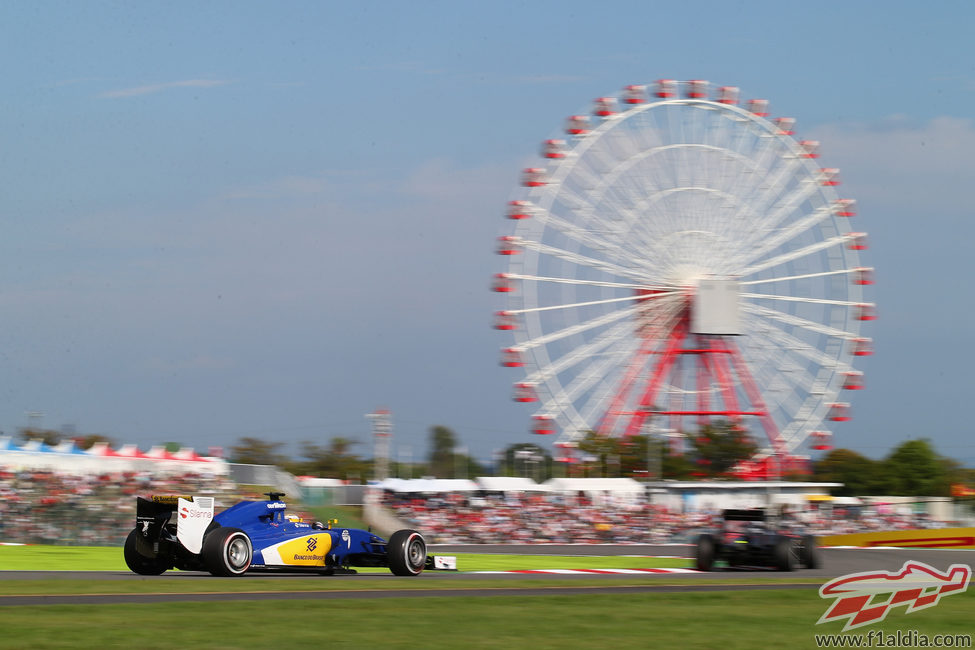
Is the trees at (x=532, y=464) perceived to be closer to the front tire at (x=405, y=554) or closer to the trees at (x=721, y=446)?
the trees at (x=721, y=446)

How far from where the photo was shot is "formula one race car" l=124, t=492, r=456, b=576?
53.0 ft

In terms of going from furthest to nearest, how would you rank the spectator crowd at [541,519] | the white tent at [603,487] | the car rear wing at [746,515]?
the white tent at [603,487]
the spectator crowd at [541,519]
the car rear wing at [746,515]

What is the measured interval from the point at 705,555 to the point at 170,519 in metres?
10.5

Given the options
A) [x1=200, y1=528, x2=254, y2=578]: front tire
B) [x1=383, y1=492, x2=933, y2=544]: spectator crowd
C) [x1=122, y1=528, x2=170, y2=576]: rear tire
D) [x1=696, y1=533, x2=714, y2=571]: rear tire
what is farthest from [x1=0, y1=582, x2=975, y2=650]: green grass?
[x1=383, y1=492, x2=933, y2=544]: spectator crowd

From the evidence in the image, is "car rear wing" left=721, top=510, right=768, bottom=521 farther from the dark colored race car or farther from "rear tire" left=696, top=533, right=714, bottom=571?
"rear tire" left=696, top=533, right=714, bottom=571

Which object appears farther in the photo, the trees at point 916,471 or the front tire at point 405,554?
the trees at point 916,471

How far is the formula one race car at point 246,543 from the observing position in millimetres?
16156

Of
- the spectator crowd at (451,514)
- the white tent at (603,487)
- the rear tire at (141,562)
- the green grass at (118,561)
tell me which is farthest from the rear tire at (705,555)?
the white tent at (603,487)

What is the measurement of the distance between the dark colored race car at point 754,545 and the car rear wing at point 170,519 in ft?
33.2

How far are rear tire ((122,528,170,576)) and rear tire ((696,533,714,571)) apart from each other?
33.6ft

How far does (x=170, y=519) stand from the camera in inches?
642

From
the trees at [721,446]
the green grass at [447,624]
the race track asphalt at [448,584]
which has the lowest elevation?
the green grass at [447,624]

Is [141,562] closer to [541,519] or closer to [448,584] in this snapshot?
[448,584]

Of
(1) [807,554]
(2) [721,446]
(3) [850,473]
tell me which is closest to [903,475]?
(3) [850,473]
